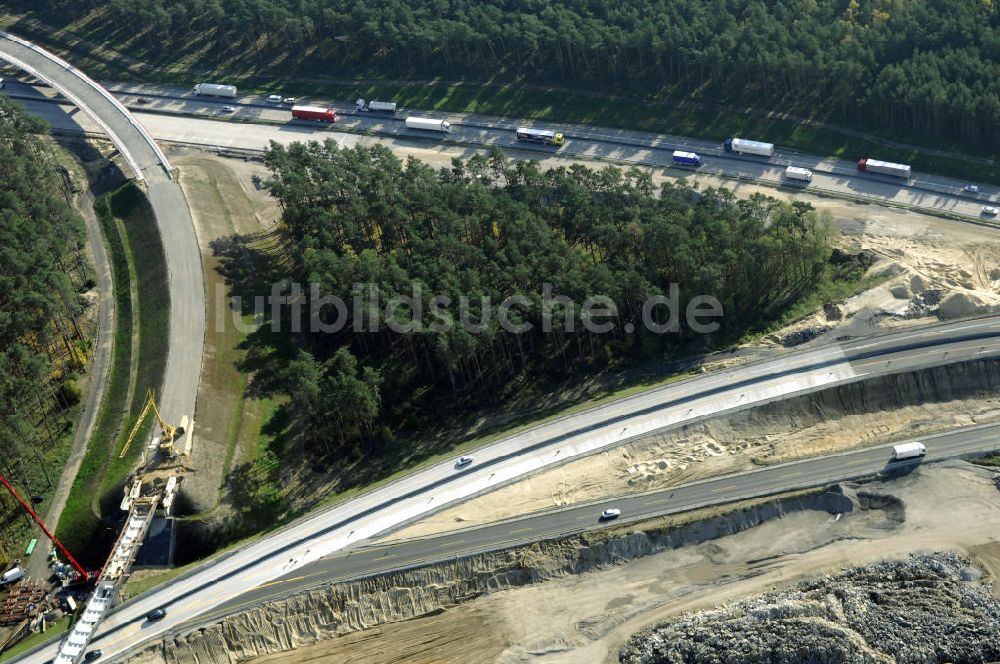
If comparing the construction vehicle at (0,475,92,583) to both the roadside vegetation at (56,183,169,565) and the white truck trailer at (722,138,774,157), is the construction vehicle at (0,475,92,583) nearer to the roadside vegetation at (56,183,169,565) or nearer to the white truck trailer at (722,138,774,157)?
the roadside vegetation at (56,183,169,565)

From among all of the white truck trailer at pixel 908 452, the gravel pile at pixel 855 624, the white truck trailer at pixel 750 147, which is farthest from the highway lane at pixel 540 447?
the white truck trailer at pixel 750 147

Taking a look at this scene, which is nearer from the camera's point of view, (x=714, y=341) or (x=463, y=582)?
(x=463, y=582)

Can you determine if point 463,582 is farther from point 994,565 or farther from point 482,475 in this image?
point 994,565

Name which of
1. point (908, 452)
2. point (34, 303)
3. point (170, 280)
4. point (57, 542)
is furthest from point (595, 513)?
point (34, 303)

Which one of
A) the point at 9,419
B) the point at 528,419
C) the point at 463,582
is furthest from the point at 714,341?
the point at 9,419

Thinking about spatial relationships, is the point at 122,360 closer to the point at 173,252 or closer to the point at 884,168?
the point at 173,252

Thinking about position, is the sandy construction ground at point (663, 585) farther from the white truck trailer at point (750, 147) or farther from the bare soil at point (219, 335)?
the white truck trailer at point (750, 147)
